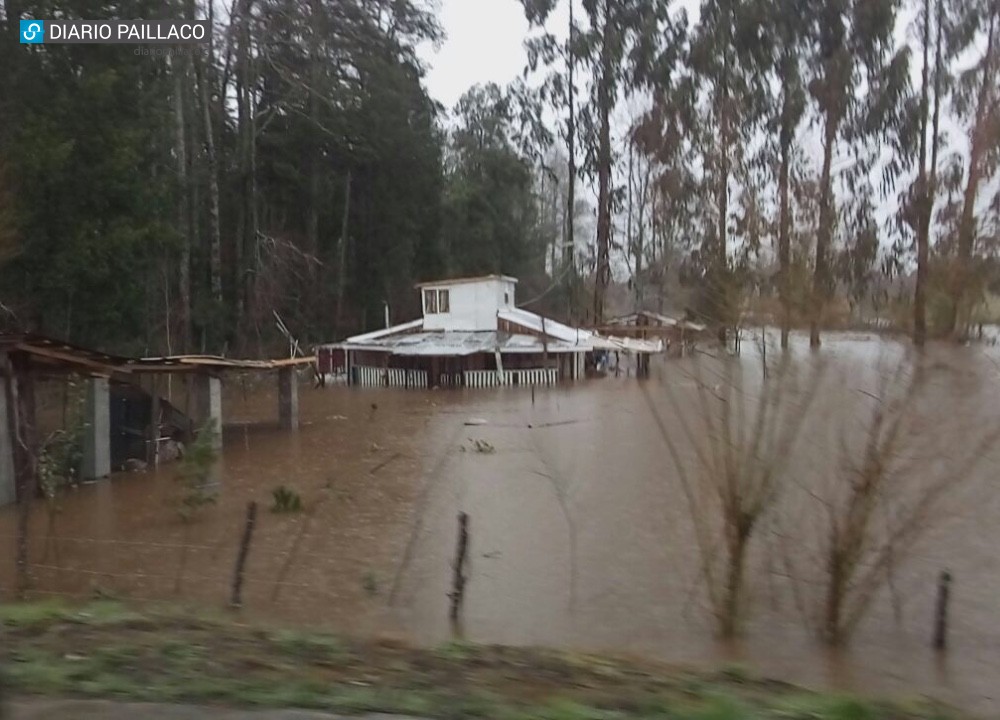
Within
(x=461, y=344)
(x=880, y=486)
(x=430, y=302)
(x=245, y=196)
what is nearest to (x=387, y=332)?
(x=430, y=302)

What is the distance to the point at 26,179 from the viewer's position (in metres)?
25.7

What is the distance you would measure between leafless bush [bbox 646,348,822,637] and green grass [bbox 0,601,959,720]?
8.36ft

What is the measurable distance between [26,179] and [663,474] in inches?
711

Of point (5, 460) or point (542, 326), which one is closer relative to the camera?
point (5, 460)

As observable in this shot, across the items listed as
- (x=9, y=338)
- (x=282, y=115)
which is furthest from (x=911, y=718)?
(x=282, y=115)

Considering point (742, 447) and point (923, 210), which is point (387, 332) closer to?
point (923, 210)

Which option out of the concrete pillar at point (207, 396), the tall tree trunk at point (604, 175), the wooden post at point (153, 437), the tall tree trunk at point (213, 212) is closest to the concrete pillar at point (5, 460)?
the wooden post at point (153, 437)

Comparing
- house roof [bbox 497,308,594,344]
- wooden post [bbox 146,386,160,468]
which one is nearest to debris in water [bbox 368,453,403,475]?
wooden post [bbox 146,386,160,468]

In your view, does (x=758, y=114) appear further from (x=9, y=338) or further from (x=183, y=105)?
(x=183, y=105)

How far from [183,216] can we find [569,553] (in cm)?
3247

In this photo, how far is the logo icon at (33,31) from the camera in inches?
843

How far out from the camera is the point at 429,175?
172 feet

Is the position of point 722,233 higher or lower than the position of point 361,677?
higher

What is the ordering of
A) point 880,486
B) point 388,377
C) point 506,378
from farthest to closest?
1. point 388,377
2. point 506,378
3. point 880,486
